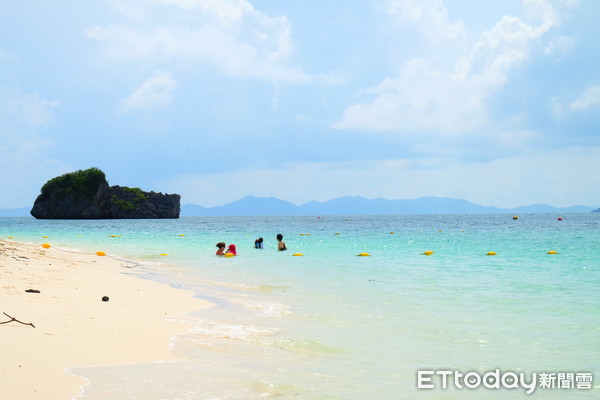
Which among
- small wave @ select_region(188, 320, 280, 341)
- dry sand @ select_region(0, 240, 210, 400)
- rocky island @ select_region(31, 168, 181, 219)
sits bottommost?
small wave @ select_region(188, 320, 280, 341)

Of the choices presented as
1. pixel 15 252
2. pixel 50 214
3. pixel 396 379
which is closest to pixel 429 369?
pixel 396 379

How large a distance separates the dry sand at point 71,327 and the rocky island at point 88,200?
138 metres

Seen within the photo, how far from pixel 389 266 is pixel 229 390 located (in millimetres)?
17790

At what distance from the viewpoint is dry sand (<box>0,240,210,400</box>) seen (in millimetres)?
5570

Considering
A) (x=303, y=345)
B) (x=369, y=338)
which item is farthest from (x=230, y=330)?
(x=369, y=338)

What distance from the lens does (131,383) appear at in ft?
19.0

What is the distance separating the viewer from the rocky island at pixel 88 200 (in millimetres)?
140750

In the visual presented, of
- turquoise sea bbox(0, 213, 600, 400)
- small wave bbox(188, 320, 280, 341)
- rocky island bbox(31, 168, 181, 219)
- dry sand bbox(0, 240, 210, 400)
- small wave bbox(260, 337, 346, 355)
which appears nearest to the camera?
dry sand bbox(0, 240, 210, 400)
